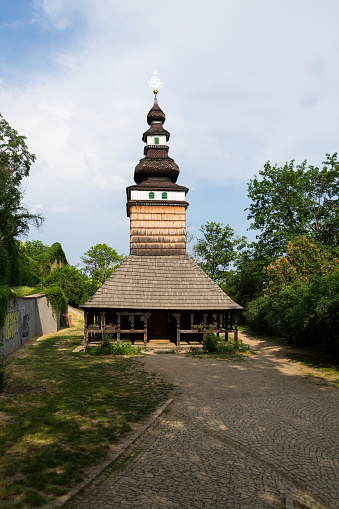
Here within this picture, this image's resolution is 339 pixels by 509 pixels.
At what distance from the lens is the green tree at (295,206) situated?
26.8 meters

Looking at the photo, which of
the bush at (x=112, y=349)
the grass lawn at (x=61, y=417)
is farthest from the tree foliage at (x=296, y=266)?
the grass lawn at (x=61, y=417)

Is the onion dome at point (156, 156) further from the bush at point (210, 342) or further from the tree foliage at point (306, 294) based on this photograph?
the bush at point (210, 342)

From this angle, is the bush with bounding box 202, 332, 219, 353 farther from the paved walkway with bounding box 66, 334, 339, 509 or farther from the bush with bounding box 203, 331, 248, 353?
the paved walkway with bounding box 66, 334, 339, 509

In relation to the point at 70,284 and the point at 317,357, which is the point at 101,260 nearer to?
the point at 70,284

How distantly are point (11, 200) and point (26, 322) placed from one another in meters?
15.0

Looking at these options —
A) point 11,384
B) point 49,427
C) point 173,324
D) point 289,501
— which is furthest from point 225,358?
point 289,501

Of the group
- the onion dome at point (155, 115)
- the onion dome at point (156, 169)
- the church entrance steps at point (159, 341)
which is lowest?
the church entrance steps at point (159, 341)

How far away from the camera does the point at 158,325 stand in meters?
21.1

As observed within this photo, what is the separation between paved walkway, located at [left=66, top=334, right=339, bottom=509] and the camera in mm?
4723

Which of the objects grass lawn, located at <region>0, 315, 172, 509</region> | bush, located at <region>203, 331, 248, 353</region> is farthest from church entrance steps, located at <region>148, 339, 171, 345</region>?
grass lawn, located at <region>0, 315, 172, 509</region>

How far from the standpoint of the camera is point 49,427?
22.7ft

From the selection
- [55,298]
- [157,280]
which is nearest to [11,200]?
[55,298]

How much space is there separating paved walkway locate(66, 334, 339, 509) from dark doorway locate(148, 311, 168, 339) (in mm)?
10119

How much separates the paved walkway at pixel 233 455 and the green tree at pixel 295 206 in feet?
58.7
